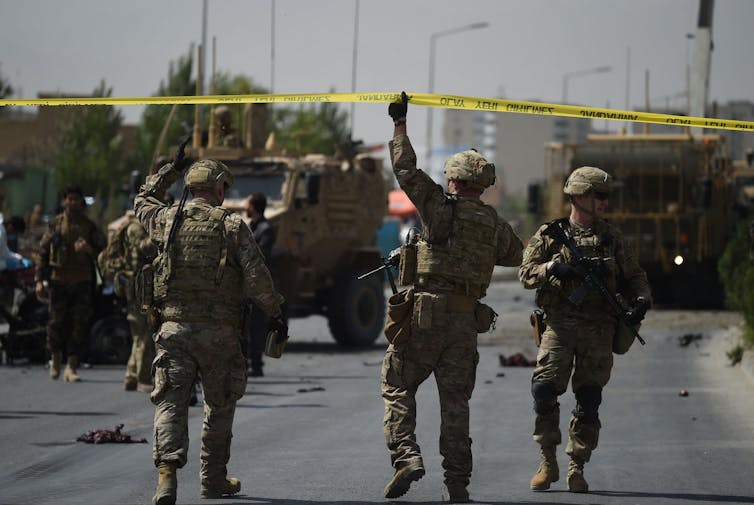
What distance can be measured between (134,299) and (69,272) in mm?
1291

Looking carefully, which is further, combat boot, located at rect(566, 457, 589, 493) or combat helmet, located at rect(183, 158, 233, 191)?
combat boot, located at rect(566, 457, 589, 493)

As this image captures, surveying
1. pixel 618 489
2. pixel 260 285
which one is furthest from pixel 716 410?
pixel 260 285

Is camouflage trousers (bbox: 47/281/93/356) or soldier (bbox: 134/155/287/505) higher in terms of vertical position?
soldier (bbox: 134/155/287/505)

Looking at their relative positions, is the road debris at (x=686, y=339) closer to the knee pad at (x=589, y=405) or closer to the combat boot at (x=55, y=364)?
the combat boot at (x=55, y=364)

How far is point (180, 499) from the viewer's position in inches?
312

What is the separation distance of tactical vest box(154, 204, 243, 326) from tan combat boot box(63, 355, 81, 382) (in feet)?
22.5

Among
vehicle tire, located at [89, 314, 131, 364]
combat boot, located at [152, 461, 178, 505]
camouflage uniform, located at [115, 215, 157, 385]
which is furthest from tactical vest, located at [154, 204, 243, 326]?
vehicle tire, located at [89, 314, 131, 364]

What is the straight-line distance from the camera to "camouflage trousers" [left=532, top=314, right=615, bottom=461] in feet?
28.0

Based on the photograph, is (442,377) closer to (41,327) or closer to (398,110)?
(398,110)

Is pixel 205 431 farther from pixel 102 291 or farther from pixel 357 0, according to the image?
pixel 357 0

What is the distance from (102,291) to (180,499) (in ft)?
27.3

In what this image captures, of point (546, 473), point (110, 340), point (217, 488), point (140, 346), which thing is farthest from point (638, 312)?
point (110, 340)

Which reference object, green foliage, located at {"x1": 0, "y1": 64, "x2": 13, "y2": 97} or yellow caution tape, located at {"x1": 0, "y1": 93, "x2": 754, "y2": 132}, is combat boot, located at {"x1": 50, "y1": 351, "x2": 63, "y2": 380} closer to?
yellow caution tape, located at {"x1": 0, "y1": 93, "x2": 754, "y2": 132}

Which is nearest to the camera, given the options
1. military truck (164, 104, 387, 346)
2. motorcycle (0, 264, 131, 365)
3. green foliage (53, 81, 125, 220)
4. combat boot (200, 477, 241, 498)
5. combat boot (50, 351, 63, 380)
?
combat boot (200, 477, 241, 498)
